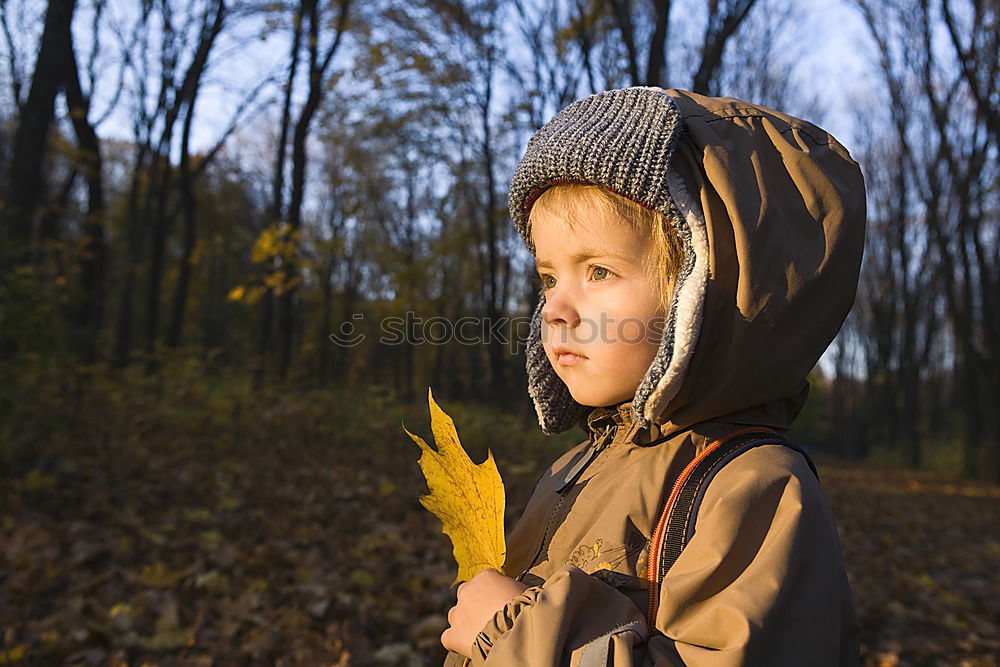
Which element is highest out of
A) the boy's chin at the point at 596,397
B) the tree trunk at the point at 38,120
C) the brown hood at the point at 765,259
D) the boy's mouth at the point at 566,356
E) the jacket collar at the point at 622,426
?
the tree trunk at the point at 38,120

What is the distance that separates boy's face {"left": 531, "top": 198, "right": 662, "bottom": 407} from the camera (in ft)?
4.02

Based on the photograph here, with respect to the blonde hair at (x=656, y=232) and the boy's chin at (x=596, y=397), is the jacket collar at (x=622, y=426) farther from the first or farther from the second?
the blonde hair at (x=656, y=232)

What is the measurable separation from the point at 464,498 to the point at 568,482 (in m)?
0.23

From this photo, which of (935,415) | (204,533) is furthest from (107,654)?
(935,415)

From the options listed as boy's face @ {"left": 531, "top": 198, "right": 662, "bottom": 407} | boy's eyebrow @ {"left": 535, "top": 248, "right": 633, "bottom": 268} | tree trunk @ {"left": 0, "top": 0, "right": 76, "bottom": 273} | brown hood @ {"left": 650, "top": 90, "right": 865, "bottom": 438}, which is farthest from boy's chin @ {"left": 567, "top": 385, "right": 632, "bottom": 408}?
tree trunk @ {"left": 0, "top": 0, "right": 76, "bottom": 273}

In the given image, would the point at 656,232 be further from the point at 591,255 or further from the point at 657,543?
the point at 657,543

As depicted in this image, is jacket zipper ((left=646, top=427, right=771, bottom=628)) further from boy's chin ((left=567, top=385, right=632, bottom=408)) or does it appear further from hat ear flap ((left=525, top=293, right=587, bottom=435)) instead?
hat ear flap ((left=525, top=293, right=587, bottom=435))

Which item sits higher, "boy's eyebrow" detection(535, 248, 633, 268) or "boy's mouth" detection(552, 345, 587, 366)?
"boy's eyebrow" detection(535, 248, 633, 268)

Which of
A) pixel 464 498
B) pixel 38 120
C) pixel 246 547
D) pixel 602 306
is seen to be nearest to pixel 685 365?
pixel 602 306

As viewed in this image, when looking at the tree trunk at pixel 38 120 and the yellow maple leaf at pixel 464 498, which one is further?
the tree trunk at pixel 38 120

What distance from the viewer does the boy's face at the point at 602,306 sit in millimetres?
1225

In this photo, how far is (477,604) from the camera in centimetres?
116

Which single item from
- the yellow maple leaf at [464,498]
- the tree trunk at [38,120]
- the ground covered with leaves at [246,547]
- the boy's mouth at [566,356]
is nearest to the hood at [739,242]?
the boy's mouth at [566,356]

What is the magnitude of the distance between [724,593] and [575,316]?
512 millimetres
